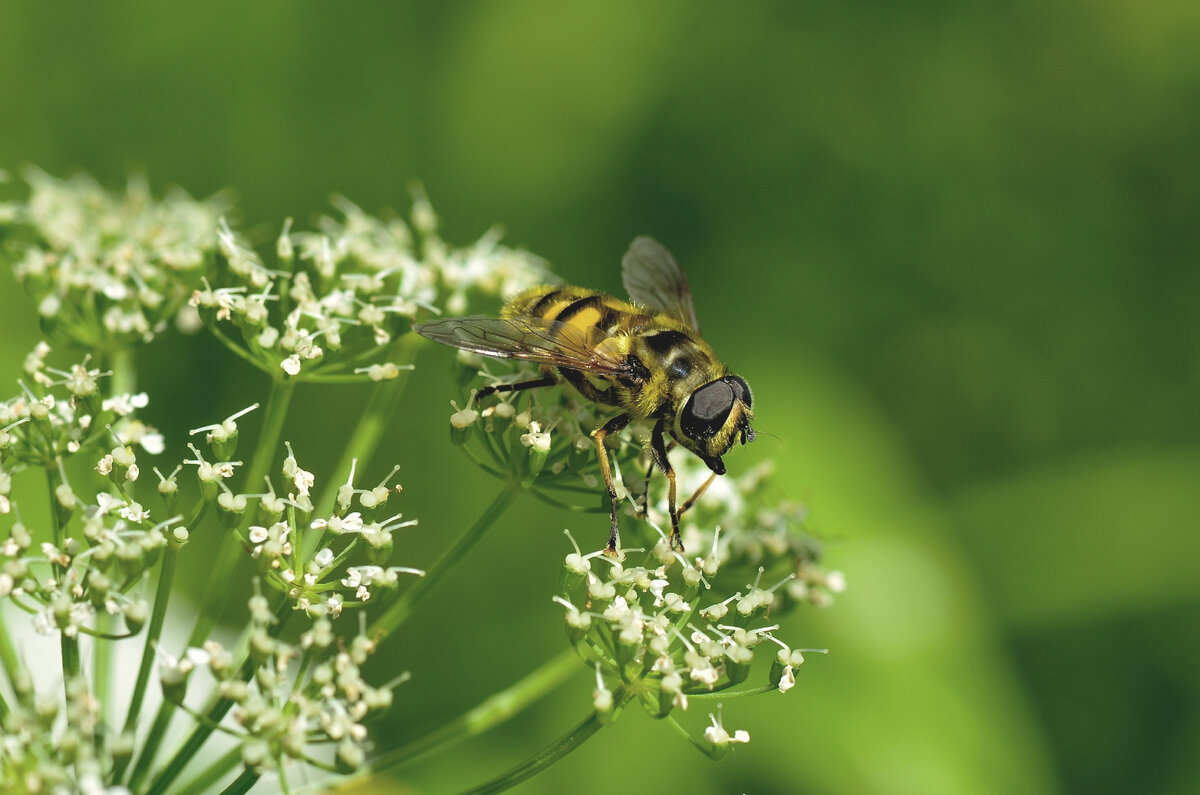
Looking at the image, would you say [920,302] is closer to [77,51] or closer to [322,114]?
[322,114]

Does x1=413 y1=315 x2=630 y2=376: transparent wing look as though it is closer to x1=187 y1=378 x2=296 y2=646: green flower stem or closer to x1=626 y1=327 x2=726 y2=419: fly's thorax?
x1=626 y1=327 x2=726 y2=419: fly's thorax

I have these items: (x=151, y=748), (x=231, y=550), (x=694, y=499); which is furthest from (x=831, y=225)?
(x=151, y=748)

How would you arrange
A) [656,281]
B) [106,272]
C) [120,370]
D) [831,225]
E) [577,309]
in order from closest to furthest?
[577,309], [106,272], [120,370], [656,281], [831,225]

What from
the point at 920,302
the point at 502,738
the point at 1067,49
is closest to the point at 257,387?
the point at 502,738

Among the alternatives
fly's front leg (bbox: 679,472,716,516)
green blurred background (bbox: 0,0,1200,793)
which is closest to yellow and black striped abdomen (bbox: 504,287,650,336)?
fly's front leg (bbox: 679,472,716,516)

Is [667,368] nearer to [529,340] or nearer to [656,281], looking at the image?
[529,340]

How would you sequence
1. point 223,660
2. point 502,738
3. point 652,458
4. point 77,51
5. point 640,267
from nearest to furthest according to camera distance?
point 223,660
point 652,458
point 640,267
point 502,738
point 77,51
